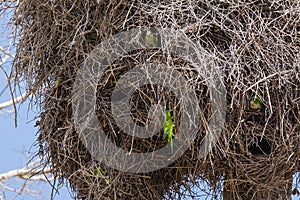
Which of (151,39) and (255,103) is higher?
(151,39)

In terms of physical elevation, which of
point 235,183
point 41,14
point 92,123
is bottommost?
point 235,183

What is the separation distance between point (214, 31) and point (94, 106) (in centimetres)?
34

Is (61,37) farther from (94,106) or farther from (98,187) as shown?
(98,187)

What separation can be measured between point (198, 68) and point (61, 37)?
354 mm

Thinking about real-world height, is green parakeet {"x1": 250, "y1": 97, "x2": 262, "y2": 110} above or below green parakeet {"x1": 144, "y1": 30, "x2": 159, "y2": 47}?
below

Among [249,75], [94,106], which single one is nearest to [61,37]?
[94,106]

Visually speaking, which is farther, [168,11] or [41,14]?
[41,14]

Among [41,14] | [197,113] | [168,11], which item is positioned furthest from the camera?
[41,14]

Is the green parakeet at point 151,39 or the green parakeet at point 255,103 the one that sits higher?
the green parakeet at point 151,39

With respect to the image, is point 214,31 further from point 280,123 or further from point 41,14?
point 41,14

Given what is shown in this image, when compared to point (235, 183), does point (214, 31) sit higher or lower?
higher

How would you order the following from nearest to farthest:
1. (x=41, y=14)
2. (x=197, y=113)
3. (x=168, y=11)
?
(x=197, y=113) < (x=168, y=11) < (x=41, y=14)

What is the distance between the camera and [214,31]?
1.56m

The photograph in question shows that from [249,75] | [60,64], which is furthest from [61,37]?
[249,75]
